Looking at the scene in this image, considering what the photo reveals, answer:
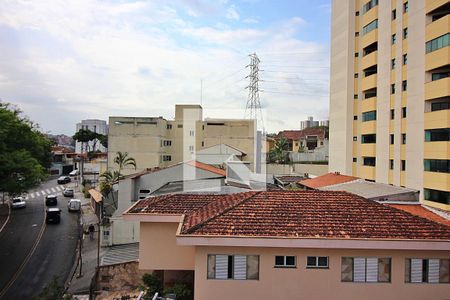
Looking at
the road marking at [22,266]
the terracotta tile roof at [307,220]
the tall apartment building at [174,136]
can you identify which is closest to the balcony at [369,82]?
the tall apartment building at [174,136]

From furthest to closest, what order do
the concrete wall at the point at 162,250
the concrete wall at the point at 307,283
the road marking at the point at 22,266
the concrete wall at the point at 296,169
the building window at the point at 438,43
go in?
the concrete wall at the point at 296,169
the building window at the point at 438,43
the road marking at the point at 22,266
the concrete wall at the point at 162,250
the concrete wall at the point at 307,283

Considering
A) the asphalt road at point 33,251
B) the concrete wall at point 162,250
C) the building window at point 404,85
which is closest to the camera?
the concrete wall at point 162,250

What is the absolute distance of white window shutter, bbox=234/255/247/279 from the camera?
10.1 meters

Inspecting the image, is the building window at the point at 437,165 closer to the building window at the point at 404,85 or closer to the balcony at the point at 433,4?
the building window at the point at 404,85

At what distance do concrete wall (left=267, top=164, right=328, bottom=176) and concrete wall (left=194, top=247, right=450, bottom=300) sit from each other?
36.3 metres

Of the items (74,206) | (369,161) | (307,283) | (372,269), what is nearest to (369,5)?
(369,161)

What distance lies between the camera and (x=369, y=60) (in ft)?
101

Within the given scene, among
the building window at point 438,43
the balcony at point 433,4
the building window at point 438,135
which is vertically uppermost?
the balcony at point 433,4

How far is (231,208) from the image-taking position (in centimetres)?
1141

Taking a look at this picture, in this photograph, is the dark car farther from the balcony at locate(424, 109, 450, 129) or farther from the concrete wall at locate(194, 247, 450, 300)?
the balcony at locate(424, 109, 450, 129)

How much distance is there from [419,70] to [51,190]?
157 feet

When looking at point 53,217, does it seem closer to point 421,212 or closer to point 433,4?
point 421,212

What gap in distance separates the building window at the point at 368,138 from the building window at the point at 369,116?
1.43 metres

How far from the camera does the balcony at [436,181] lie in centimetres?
2058
